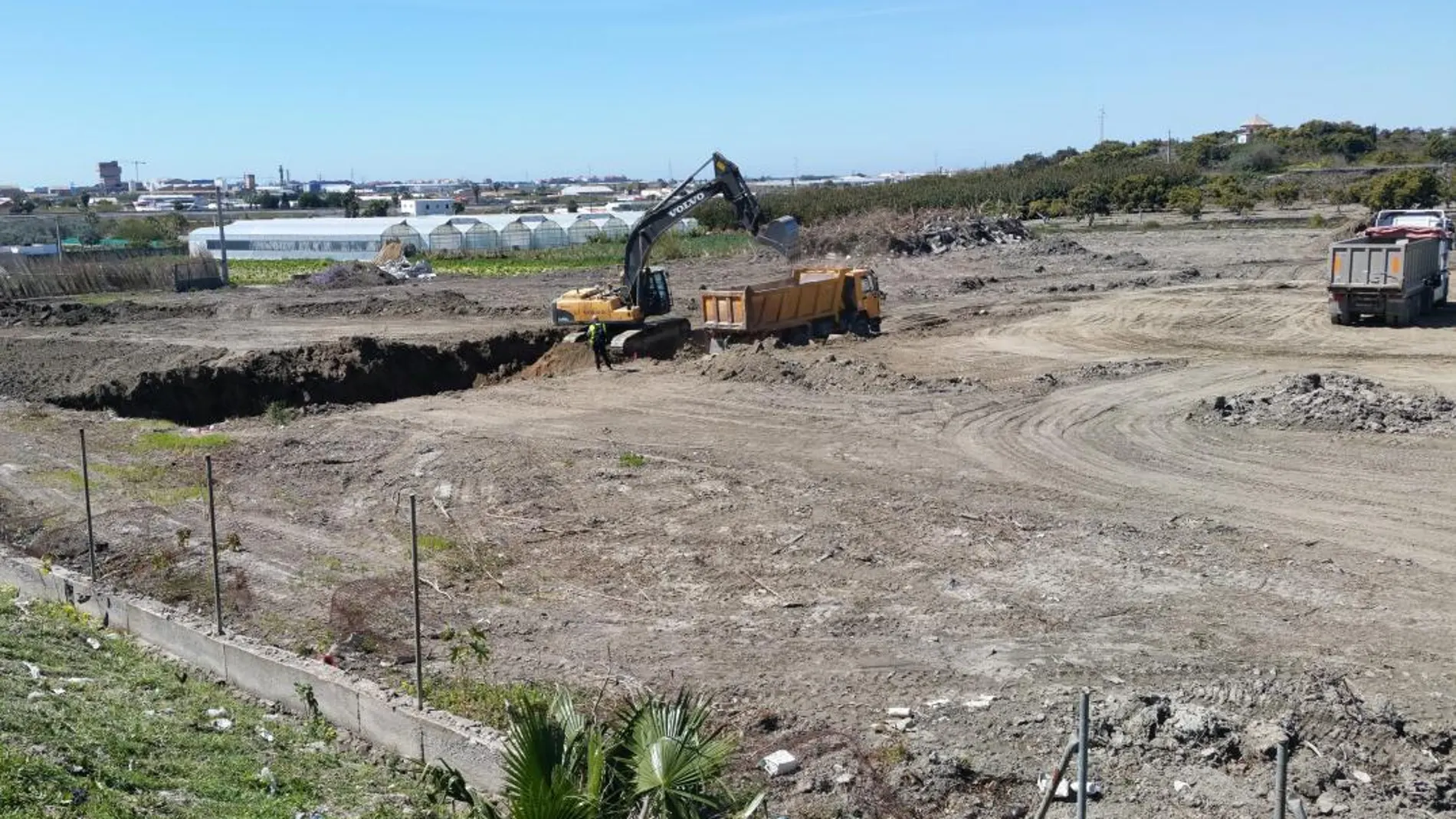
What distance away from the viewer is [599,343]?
28906 mm

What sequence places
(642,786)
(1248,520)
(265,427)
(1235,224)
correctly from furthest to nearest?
(1235,224) → (265,427) → (1248,520) → (642,786)

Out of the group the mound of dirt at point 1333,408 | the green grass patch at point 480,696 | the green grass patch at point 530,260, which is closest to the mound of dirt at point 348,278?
the green grass patch at point 530,260

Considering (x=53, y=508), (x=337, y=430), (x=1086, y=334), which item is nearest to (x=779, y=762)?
(x=53, y=508)

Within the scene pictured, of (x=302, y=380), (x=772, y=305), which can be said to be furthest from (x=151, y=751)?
(x=772, y=305)

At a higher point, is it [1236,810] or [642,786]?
[642,786]

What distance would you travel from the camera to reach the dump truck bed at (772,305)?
2939 cm

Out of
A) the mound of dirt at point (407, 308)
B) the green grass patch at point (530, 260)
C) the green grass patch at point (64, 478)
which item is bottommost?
the green grass patch at point (64, 478)

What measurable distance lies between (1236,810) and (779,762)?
3.14 meters

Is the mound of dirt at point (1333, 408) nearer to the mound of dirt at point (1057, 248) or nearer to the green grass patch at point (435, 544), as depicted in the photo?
the green grass patch at point (435, 544)

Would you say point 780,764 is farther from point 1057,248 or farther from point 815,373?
point 1057,248

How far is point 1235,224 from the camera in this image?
62.4 m

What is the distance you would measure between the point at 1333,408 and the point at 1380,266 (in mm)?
12401

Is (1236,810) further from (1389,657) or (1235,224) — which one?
(1235,224)

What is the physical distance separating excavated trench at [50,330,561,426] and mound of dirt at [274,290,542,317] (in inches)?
285
